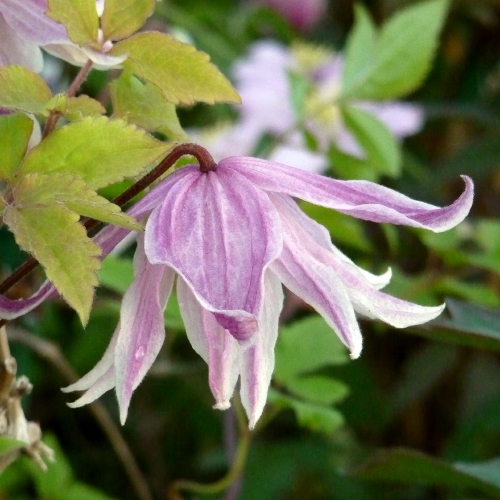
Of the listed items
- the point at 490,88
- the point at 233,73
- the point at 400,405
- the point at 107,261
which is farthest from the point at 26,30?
the point at 490,88

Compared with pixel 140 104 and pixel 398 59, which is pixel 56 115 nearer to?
pixel 140 104

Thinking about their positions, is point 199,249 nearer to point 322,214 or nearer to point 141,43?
point 141,43

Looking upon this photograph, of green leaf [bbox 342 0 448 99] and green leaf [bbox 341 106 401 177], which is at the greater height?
green leaf [bbox 342 0 448 99]

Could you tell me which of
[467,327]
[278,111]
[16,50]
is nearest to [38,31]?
[16,50]

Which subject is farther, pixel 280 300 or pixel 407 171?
pixel 407 171

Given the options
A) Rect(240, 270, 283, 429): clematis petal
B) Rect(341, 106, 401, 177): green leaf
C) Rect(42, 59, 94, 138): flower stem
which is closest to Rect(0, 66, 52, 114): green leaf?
Rect(42, 59, 94, 138): flower stem

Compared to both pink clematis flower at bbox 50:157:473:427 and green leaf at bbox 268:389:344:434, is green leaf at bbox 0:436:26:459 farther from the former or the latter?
green leaf at bbox 268:389:344:434
